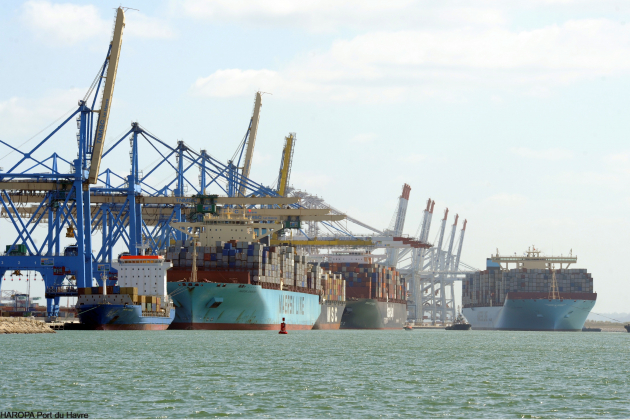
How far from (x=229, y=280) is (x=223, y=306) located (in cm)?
219

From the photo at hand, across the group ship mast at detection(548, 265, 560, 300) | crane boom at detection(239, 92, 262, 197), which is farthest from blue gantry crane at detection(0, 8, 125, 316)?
ship mast at detection(548, 265, 560, 300)

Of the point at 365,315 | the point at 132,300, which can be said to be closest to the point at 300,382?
the point at 132,300

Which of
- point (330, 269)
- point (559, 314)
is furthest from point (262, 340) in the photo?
point (559, 314)

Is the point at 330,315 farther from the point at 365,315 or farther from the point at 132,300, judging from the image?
the point at 132,300

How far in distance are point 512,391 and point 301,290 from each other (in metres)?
62.1

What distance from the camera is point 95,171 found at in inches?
3127

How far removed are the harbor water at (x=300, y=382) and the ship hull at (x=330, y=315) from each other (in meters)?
48.1

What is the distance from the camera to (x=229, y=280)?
259 ft

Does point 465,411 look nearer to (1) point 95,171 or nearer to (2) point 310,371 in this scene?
(2) point 310,371

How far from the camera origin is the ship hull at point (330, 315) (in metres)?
101

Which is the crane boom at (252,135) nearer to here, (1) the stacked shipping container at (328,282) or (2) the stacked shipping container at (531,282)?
(1) the stacked shipping container at (328,282)

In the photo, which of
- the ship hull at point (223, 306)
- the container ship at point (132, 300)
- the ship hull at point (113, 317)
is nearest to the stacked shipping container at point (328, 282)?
the ship hull at point (223, 306)

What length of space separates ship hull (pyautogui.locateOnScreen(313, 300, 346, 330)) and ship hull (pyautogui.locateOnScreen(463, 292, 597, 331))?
33.1 metres

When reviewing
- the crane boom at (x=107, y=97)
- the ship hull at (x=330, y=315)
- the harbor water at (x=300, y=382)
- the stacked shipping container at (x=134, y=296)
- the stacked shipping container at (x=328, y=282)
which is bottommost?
the harbor water at (x=300, y=382)
